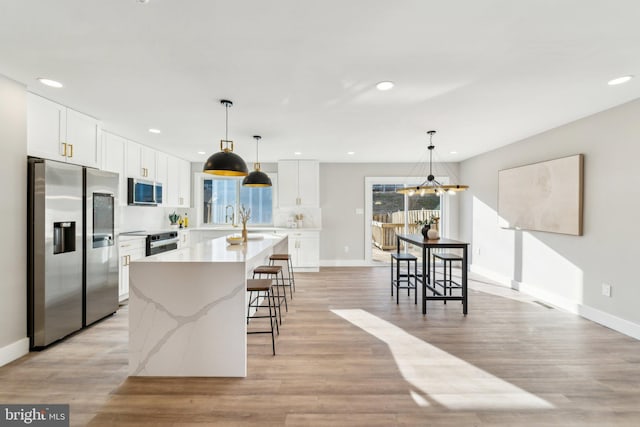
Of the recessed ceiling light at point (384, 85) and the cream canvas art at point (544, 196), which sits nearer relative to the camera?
the recessed ceiling light at point (384, 85)

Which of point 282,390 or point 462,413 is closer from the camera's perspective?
point 462,413

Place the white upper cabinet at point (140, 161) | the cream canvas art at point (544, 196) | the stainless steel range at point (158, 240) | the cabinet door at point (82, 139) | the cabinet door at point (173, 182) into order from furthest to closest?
the cabinet door at point (173, 182) < the white upper cabinet at point (140, 161) < the stainless steel range at point (158, 240) < the cream canvas art at point (544, 196) < the cabinet door at point (82, 139)

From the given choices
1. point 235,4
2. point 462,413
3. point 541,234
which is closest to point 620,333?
point 541,234

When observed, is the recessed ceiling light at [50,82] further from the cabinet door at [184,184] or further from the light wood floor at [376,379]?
the cabinet door at [184,184]

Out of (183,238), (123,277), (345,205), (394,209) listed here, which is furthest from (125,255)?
(394,209)

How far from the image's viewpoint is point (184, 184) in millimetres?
6086

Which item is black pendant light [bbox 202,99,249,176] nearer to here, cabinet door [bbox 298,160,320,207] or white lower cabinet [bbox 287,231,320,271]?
white lower cabinet [bbox 287,231,320,271]

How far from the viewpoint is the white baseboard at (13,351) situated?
234 cm

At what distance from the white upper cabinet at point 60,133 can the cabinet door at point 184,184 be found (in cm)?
254

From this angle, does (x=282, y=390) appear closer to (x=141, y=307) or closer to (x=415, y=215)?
(x=141, y=307)

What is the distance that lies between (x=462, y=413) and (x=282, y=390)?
122 cm

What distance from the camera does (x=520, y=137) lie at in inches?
168

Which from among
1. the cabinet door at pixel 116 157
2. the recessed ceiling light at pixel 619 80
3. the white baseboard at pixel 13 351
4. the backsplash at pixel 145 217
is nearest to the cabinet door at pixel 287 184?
the backsplash at pixel 145 217

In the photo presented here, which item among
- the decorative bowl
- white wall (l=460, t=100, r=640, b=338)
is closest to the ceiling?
white wall (l=460, t=100, r=640, b=338)
